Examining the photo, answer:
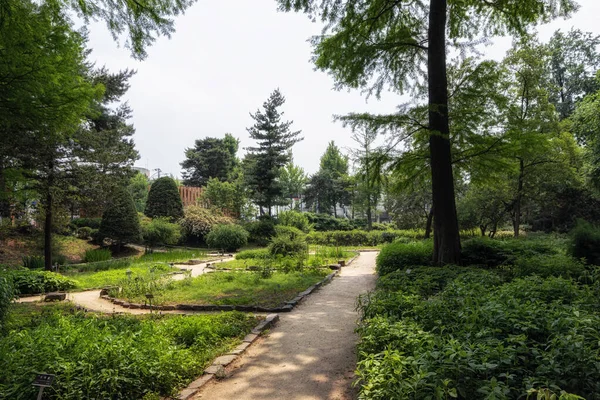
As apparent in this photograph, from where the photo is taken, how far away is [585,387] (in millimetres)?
2021

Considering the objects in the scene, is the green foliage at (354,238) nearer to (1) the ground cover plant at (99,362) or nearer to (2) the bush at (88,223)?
(2) the bush at (88,223)

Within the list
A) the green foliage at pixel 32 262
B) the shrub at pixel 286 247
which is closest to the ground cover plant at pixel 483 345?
the shrub at pixel 286 247

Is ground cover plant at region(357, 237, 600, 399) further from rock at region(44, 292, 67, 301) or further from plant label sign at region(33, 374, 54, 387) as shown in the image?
rock at region(44, 292, 67, 301)

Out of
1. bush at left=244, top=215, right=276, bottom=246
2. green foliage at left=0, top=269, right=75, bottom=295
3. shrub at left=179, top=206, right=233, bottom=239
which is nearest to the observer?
green foliage at left=0, top=269, right=75, bottom=295

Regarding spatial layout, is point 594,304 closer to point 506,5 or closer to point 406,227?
point 506,5

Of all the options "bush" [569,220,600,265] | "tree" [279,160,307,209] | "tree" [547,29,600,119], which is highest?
"tree" [547,29,600,119]

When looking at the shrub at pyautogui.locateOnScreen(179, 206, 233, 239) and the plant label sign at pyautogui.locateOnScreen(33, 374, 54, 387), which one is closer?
the plant label sign at pyautogui.locateOnScreen(33, 374, 54, 387)

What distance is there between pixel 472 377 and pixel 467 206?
1752 centimetres

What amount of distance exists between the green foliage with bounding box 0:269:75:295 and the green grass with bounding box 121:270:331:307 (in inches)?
97.7

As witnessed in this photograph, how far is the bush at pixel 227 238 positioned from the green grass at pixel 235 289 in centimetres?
974

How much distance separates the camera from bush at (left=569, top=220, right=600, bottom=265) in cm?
805

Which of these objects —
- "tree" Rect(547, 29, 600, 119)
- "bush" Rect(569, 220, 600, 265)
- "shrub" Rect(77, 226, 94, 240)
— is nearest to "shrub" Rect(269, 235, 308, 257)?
"bush" Rect(569, 220, 600, 265)

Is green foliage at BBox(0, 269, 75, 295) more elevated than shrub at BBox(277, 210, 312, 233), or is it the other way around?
shrub at BBox(277, 210, 312, 233)

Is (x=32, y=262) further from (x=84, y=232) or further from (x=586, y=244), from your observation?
(x=586, y=244)
